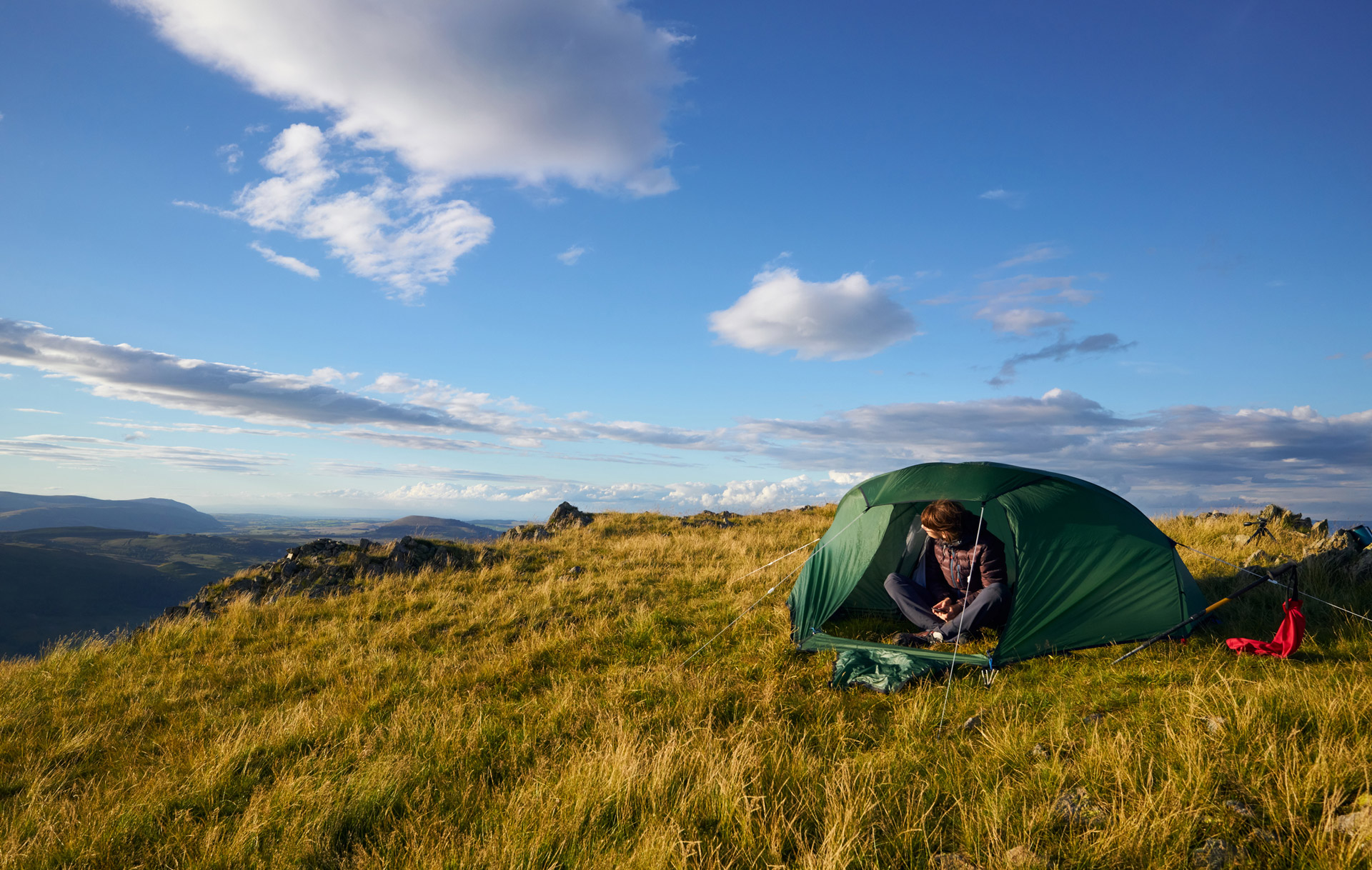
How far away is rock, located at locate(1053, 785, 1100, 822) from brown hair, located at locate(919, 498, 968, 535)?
4.15m

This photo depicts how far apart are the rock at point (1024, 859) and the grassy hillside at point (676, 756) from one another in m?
0.05

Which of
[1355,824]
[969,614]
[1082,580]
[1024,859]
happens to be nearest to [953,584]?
[969,614]

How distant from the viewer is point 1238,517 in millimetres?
14336

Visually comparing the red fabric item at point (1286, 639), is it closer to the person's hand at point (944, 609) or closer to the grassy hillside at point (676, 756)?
the grassy hillside at point (676, 756)

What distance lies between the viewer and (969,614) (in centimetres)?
741

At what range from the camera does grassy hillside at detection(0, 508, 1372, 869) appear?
11.4 feet

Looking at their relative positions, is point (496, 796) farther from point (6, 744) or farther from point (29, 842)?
point (6, 744)

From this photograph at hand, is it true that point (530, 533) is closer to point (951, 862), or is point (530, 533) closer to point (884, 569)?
point (884, 569)

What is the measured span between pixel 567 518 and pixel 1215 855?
21647mm

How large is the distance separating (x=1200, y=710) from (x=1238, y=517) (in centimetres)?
1329

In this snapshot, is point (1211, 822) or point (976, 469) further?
point (976, 469)

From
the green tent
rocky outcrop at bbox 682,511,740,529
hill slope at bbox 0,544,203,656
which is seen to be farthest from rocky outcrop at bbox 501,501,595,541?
hill slope at bbox 0,544,203,656

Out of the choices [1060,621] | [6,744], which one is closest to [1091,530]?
[1060,621]

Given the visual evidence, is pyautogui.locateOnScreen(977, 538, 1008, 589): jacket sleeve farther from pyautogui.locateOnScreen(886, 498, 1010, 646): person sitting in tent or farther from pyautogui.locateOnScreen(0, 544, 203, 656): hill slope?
pyautogui.locateOnScreen(0, 544, 203, 656): hill slope
